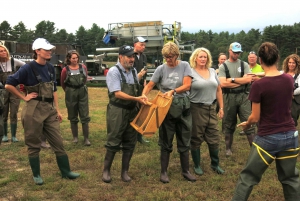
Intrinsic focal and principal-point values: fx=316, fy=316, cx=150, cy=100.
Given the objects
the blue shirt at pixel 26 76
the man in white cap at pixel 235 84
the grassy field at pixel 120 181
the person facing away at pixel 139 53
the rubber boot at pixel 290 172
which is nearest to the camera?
the rubber boot at pixel 290 172

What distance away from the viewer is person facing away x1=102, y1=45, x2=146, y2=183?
4297 millimetres

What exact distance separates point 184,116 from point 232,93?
1.54m

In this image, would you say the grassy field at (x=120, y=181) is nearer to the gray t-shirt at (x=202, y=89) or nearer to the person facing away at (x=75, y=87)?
the person facing away at (x=75, y=87)

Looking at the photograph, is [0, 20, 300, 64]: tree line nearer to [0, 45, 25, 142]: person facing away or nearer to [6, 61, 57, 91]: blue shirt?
[0, 45, 25, 142]: person facing away

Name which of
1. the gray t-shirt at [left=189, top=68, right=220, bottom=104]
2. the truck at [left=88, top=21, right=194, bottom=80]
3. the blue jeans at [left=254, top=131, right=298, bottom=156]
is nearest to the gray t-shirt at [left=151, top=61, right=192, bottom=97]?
the gray t-shirt at [left=189, top=68, right=220, bottom=104]

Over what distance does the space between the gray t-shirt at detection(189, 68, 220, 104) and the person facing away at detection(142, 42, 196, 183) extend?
0.79ft

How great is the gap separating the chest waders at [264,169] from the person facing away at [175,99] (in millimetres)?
1413

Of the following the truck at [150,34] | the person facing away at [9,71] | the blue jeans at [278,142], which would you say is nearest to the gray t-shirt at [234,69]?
the blue jeans at [278,142]

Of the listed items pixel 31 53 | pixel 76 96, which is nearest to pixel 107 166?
pixel 76 96

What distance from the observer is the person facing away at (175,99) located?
4.39 metres

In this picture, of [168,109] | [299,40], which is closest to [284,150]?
[168,109]

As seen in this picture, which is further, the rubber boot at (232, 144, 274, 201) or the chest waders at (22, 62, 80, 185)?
the chest waders at (22, 62, 80, 185)

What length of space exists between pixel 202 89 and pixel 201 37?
348ft

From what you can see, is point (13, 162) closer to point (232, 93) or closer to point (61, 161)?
point (61, 161)
